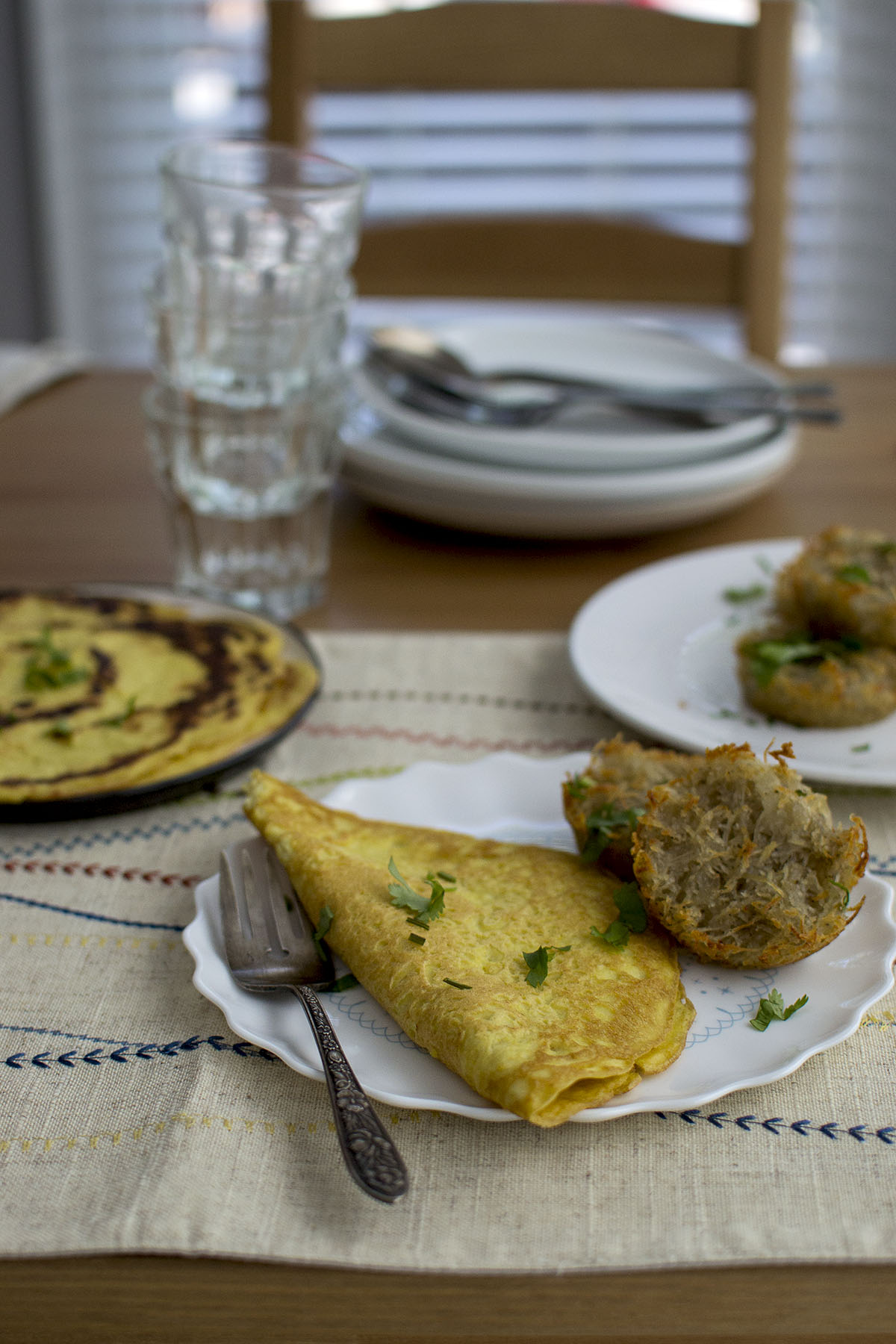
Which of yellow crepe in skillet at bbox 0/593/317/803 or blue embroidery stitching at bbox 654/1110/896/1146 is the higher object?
yellow crepe in skillet at bbox 0/593/317/803

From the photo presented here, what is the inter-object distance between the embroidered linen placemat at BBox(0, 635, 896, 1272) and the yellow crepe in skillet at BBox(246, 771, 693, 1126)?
1.8 inches

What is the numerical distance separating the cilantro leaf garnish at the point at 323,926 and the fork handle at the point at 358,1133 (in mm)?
97

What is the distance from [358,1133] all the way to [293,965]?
0.16 meters

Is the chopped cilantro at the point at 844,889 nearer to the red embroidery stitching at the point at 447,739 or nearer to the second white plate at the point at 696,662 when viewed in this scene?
the second white plate at the point at 696,662

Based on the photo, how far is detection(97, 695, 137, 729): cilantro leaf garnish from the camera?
3.60 feet

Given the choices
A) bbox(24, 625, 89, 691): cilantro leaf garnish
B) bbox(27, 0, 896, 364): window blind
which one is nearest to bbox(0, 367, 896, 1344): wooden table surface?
bbox(24, 625, 89, 691): cilantro leaf garnish

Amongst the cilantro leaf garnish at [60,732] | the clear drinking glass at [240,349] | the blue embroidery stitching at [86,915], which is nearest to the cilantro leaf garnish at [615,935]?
the blue embroidery stitching at [86,915]

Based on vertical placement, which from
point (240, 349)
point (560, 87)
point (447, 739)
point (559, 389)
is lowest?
point (447, 739)

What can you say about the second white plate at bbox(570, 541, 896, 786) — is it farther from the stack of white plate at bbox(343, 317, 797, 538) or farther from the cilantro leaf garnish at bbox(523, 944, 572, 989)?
the cilantro leaf garnish at bbox(523, 944, 572, 989)

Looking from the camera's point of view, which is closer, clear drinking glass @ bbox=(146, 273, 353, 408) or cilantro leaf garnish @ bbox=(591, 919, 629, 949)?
cilantro leaf garnish @ bbox=(591, 919, 629, 949)

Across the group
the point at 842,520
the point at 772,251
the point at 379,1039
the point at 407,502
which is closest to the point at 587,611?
the point at 407,502

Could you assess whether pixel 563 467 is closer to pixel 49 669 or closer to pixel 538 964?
pixel 49 669

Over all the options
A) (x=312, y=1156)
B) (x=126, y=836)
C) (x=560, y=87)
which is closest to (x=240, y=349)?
(x=126, y=836)

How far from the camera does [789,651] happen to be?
1.18 metres
